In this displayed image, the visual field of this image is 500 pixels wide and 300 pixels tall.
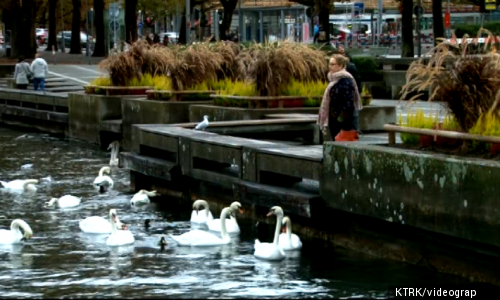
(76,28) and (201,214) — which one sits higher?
(76,28)

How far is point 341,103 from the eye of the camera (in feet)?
51.8

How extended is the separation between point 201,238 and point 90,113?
14673 millimetres

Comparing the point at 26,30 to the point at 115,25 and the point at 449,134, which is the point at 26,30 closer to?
the point at 115,25

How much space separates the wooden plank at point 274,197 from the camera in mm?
14227

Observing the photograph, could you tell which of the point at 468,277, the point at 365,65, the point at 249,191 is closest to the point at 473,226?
the point at 468,277

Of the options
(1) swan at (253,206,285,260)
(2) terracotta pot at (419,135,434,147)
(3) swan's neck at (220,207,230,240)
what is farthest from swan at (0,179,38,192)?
(2) terracotta pot at (419,135,434,147)

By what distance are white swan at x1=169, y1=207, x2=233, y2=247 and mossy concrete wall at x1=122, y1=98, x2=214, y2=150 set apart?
9.57 meters

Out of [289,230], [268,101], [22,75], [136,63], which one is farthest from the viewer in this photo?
[22,75]

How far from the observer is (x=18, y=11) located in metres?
61.5

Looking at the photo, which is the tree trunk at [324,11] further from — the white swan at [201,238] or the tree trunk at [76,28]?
the white swan at [201,238]

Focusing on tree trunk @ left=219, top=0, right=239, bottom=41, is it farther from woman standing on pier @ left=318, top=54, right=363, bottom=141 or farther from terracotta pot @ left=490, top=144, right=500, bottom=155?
terracotta pot @ left=490, top=144, right=500, bottom=155

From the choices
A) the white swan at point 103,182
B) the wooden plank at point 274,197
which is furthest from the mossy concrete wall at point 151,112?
the wooden plank at point 274,197

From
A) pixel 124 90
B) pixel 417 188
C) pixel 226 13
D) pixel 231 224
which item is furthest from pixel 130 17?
pixel 417 188

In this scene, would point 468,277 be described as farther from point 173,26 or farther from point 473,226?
point 173,26
